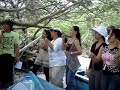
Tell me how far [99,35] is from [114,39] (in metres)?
0.34

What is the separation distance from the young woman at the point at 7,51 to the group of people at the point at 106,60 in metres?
1.75

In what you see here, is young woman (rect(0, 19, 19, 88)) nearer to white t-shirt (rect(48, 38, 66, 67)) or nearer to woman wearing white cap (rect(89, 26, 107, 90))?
white t-shirt (rect(48, 38, 66, 67))

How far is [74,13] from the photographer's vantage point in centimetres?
898

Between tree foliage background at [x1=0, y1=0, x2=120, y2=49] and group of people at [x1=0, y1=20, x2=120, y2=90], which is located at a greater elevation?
tree foliage background at [x1=0, y1=0, x2=120, y2=49]

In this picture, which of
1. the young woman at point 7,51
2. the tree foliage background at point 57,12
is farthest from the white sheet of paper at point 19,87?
the tree foliage background at point 57,12

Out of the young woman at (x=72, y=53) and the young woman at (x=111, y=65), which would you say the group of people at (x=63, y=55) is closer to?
the young woman at (x=72, y=53)

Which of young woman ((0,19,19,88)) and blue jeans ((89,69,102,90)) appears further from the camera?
young woman ((0,19,19,88))

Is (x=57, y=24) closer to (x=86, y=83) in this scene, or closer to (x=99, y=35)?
(x=86, y=83)

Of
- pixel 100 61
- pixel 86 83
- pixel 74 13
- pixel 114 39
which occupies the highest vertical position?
pixel 74 13

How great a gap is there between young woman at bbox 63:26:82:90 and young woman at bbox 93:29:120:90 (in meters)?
0.98

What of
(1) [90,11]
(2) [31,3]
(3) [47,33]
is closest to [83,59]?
(1) [90,11]

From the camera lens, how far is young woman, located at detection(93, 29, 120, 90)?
159 inches

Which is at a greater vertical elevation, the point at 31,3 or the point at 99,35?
the point at 31,3

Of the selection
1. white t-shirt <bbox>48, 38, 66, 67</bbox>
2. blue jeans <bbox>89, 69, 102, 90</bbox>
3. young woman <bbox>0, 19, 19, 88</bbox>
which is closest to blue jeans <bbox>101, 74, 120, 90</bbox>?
blue jeans <bbox>89, 69, 102, 90</bbox>
